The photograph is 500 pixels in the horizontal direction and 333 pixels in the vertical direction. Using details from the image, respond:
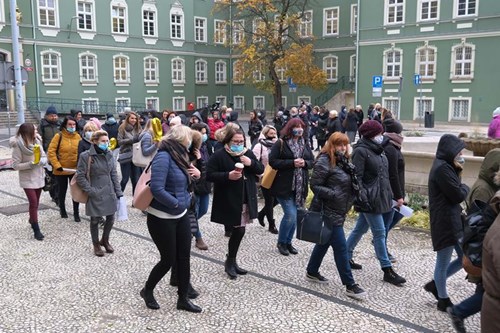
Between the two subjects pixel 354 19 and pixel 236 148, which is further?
pixel 354 19

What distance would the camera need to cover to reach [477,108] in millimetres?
31984

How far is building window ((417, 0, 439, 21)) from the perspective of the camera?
33.5 m

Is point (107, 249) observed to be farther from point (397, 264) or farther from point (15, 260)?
point (397, 264)

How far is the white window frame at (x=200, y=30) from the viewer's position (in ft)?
147

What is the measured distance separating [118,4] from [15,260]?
35.1 m

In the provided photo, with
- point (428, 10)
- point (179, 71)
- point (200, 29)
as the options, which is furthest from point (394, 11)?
point (179, 71)

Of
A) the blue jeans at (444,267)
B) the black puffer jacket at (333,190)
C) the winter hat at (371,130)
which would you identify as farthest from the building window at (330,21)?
the blue jeans at (444,267)

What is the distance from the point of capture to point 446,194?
4.94 m

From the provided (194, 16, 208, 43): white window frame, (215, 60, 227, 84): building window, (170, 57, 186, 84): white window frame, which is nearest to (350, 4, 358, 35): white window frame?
(215, 60, 227, 84): building window

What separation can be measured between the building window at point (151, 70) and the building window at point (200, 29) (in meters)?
5.05

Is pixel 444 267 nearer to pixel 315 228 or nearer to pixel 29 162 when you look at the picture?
pixel 315 228

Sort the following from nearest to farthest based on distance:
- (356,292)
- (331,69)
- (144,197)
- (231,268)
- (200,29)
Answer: (144,197) < (356,292) < (231,268) < (331,69) < (200,29)

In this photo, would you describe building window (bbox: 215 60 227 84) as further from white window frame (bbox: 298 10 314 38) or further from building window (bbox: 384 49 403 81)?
building window (bbox: 384 49 403 81)

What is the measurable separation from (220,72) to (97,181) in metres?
41.5
